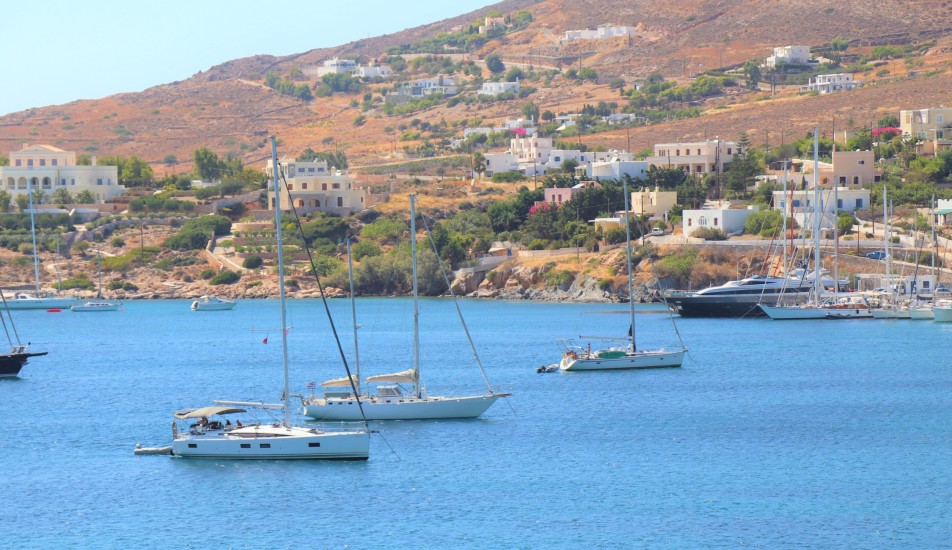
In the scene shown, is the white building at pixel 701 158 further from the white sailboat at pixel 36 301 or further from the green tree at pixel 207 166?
the white sailboat at pixel 36 301

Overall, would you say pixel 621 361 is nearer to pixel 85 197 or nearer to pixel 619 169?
pixel 619 169

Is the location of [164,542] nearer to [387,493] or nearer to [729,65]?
[387,493]

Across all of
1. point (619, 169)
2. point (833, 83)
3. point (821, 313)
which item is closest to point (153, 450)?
point (821, 313)

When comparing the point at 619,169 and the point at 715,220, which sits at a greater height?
the point at 619,169

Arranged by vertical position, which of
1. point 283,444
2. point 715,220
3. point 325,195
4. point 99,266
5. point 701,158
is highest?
point 701,158

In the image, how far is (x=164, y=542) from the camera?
2873 cm

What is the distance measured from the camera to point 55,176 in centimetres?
12888

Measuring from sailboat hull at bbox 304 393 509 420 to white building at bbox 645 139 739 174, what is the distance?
77.2m

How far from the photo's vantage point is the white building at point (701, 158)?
4601 inches

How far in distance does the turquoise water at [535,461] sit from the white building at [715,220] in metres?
32.9

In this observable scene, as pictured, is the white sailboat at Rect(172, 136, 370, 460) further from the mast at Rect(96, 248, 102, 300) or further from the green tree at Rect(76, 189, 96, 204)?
the green tree at Rect(76, 189, 96, 204)

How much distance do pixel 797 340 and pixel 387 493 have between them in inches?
1479

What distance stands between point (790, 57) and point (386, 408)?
478 ft

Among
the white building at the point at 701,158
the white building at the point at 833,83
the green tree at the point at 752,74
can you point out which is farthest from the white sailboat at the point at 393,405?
the green tree at the point at 752,74
